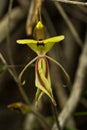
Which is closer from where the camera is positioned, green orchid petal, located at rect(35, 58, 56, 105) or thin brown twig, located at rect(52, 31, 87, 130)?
green orchid petal, located at rect(35, 58, 56, 105)

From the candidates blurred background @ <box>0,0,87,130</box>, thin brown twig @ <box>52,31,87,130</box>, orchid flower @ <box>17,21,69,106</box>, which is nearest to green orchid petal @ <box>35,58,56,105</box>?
A: orchid flower @ <box>17,21,69,106</box>

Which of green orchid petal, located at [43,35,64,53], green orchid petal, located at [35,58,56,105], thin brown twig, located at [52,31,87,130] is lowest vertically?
thin brown twig, located at [52,31,87,130]

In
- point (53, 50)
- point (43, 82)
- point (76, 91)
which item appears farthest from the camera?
point (53, 50)

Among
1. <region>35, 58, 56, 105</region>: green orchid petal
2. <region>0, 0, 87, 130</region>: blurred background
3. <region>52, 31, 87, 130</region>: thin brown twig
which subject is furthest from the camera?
<region>0, 0, 87, 130</region>: blurred background

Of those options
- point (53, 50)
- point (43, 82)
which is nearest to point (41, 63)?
point (43, 82)

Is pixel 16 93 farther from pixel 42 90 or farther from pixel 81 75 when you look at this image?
pixel 42 90

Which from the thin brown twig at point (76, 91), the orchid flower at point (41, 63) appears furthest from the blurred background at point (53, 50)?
the orchid flower at point (41, 63)

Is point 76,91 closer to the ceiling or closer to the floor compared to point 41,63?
closer to the floor

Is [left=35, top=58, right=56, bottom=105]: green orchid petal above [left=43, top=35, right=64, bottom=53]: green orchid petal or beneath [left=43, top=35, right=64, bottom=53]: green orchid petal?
beneath

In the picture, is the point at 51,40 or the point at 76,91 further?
the point at 76,91

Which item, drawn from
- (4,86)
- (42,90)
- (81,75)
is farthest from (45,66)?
(4,86)

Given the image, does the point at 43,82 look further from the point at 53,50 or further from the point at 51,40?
the point at 53,50

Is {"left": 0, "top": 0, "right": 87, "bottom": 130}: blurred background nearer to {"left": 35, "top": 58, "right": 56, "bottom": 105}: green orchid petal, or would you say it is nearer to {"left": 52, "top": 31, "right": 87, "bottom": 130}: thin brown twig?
{"left": 52, "top": 31, "right": 87, "bottom": 130}: thin brown twig
